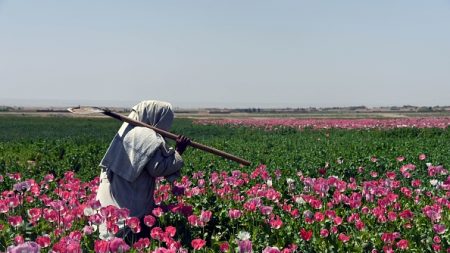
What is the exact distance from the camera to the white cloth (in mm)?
4680

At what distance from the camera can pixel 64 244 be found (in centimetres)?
338

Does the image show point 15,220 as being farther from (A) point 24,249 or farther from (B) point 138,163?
(A) point 24,249

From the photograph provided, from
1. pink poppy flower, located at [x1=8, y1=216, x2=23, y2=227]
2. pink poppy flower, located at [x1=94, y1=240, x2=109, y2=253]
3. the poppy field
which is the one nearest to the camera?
pink poppy flower, located at [x1=94, y1=240, x2=109, y2=253]

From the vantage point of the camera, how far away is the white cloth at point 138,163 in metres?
4.68

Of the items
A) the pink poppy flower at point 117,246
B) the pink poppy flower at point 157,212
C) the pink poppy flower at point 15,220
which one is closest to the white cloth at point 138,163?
the pink poppy flower at point 157,212

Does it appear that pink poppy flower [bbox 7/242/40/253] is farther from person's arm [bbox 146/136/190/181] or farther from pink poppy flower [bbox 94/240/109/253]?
person's arm [bbox 146/136/190/181]

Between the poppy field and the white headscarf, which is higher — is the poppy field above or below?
below

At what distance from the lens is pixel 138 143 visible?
15.4 feet

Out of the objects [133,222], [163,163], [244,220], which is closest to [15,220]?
[133,222]

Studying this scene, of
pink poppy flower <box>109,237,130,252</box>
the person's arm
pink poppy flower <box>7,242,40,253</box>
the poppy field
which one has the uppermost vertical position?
the person's arm

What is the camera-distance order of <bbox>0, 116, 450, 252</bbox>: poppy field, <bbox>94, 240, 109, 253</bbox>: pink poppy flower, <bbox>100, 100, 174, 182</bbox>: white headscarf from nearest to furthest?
<bbox>94, 240, 109, 253</bbox>: pink poppy flower, <bbox>0, 116, 450, 252</bbox>: poppy field, <bbox>100, 100, 174, 182</bbox>: white headscarf

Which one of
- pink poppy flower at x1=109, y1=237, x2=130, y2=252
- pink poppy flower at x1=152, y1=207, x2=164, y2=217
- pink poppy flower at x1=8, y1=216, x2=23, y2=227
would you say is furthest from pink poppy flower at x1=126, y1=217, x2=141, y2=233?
pink poppy flower at x1=8, y1=216, x2=23, y2=227

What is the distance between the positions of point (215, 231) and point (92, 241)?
152 centimetres

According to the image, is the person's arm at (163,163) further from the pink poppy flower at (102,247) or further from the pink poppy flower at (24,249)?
the pink poppy flower at (24,249)
